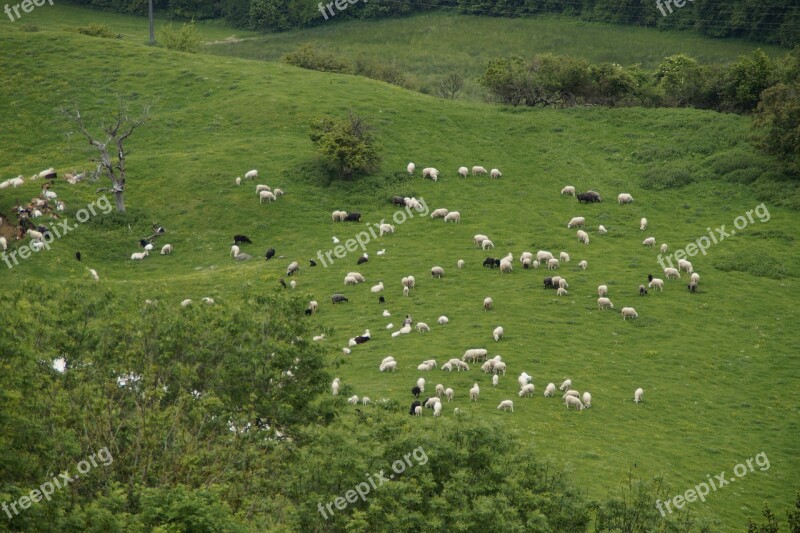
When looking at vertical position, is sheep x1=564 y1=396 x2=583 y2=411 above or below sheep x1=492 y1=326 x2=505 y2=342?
above

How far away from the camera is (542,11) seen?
478 ft

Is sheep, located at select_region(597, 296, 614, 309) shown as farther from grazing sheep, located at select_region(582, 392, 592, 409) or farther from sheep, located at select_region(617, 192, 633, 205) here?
sheep, located at select_region(617, 192, 633, 205)

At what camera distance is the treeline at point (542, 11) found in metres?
129

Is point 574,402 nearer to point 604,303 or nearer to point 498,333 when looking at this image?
point 498,333

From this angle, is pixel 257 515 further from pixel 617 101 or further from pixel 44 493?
pixel 617 101

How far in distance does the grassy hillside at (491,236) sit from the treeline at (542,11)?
161ft

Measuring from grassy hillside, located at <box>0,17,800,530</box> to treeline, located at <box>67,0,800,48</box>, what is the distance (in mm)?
49100

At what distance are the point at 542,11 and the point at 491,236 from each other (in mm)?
89165

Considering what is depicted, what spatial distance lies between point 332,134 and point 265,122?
35.4 ft

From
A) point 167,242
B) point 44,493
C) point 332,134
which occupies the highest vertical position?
point 44,493

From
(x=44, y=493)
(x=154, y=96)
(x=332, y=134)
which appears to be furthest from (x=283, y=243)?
(x=44, y=493)

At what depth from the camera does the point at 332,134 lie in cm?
7175

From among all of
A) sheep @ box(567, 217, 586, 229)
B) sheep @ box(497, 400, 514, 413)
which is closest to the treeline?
sheep @ box(567, 217, 586, 229)

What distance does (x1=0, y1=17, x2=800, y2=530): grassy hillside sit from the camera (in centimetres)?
4256
